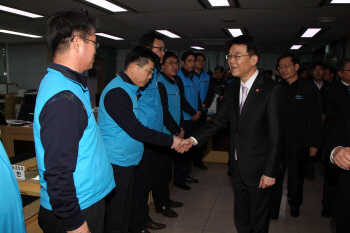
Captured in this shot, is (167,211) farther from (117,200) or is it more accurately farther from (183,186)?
(117,200)

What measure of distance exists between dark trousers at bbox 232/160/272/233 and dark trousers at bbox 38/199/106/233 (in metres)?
1.14

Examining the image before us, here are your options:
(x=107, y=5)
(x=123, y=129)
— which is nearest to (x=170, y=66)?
(x=123, y=129)

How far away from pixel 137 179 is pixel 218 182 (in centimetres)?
197

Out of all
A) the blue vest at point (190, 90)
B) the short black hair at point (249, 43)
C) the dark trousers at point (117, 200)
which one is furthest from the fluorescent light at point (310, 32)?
the dark trousers at point (117, 200)

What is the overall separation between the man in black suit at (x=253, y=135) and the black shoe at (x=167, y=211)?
1.04 meters

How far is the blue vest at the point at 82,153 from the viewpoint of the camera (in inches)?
43.8

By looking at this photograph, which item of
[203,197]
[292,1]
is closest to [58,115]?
[203,197]

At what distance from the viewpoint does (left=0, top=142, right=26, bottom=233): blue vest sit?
931 mm

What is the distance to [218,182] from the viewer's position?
4.02m

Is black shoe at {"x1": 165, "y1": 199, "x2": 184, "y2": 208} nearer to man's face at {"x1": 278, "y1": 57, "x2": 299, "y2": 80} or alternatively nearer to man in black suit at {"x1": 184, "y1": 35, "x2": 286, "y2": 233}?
man in black suit at {"x1": 184, "y1": 35, "x2": 286, "y2": 233}

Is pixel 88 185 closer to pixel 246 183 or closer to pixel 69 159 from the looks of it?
pixel 69 159

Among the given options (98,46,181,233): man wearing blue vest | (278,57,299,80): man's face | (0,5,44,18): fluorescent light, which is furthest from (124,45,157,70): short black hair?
(0,5,44,18): fluorescent light

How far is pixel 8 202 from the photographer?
95 centimetres

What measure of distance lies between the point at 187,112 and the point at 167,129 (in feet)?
2.80
